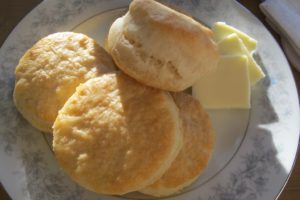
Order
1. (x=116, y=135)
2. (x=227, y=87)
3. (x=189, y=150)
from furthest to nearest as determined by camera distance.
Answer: (x=227, y=87), (x=189, y=150), (x=116, y=135)

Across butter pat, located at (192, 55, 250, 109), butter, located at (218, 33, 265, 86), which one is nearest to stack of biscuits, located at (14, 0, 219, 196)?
butter pat, located at (192, 55, 250, 109)

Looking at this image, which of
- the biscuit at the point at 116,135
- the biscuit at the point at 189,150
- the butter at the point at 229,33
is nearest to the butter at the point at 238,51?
the butter at the point at 229,33

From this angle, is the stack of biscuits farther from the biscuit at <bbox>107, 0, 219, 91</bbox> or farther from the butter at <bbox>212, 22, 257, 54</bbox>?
the butter at <bbox>212, 22, 257, 54</bbox>

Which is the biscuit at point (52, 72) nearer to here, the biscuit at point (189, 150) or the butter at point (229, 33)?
the biscuit at point (189, 150)

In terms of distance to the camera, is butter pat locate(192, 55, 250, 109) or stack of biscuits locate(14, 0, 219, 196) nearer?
stack of biscuits locate(14, 0, 219, 196)

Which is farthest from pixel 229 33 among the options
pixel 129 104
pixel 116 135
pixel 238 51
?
pixel 116 135

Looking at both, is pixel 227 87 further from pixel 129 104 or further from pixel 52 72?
pixel 52 72

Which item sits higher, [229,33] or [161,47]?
[161,47]
